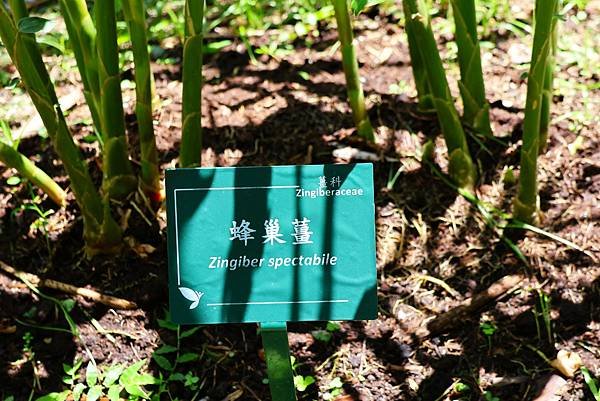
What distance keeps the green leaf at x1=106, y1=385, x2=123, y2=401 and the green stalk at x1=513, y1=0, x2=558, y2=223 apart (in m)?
0.96

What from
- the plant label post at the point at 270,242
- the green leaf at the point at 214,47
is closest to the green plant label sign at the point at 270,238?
the plant label post at the point at 270,242

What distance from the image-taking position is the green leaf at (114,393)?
5.29 feet

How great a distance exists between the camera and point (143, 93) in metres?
1.76

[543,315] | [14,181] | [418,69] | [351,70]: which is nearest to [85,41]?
[14,181]

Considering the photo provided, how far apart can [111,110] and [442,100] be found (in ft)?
2.44

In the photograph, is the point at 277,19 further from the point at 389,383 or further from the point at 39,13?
the point at 389,383

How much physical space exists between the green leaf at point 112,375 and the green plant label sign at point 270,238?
0.35 m

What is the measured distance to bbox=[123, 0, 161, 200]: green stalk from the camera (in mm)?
1667

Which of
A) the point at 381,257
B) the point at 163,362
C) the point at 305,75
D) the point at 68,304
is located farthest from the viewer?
the point at 305,75

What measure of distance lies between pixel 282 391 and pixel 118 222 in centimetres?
69

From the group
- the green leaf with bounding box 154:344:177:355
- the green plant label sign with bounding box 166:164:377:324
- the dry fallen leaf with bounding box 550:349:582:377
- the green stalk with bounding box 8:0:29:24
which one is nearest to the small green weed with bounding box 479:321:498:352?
the dry fallen leaf with bounding box 550:349:582:377

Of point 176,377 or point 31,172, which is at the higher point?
point 31,172

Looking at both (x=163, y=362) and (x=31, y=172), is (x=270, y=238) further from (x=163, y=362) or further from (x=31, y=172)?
(x=31, y=172)

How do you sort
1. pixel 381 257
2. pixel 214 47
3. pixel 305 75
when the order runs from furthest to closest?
pixel 214 47
pixel 305 75
pixel 381 257
